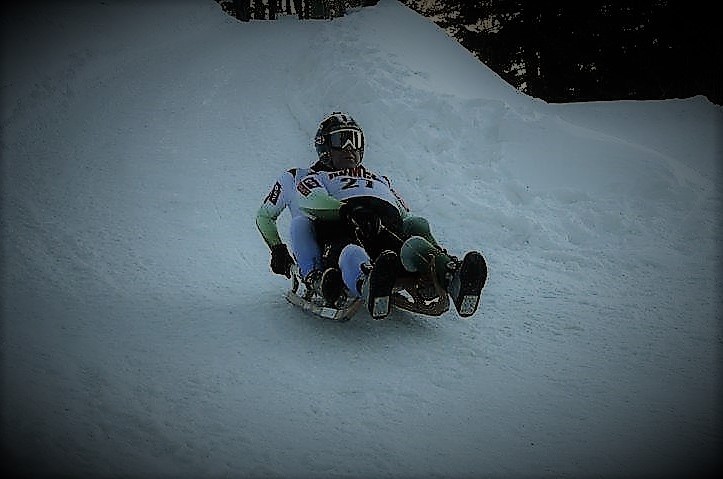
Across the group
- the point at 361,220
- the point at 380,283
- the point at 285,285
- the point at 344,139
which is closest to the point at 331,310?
the point at 361,220

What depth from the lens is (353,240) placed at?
148 inches

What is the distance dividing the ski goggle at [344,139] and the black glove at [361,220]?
72 centimetres

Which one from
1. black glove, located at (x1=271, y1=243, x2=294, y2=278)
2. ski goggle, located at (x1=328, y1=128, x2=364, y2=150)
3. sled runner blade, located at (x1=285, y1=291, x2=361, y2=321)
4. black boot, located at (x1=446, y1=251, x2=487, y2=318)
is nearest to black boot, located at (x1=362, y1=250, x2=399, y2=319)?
black boot, located at (x1=446, y1=251, x2=487, y2=318)

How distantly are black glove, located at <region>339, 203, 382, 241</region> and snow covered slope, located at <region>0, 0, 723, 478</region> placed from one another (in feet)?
1.99

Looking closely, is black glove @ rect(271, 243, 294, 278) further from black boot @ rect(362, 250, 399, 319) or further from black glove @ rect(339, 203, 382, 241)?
black boot @ rect(362, 250, 399, 319)

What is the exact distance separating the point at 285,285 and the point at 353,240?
4.11 feet

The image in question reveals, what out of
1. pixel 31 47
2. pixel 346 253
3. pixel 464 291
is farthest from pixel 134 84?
pixel 464 291

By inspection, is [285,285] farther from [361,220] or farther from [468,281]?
[468,281]

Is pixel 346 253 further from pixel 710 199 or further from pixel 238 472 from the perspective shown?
pixel 710 199

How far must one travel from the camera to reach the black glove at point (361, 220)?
12.3 ft

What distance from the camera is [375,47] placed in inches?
369

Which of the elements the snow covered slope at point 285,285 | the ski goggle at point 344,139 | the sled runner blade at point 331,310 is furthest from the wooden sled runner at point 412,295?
the ski goggle at point 344,139

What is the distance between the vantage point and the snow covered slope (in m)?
2.52

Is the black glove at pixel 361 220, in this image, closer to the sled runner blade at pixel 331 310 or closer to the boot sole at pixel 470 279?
the sled runner blade at pixel 331 310
